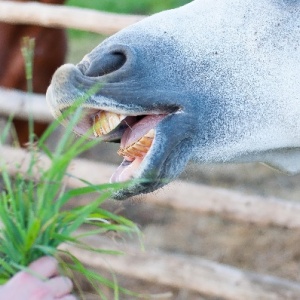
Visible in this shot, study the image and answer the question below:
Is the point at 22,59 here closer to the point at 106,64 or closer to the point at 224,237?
the point at 224,237

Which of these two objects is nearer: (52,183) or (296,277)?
(52,183)

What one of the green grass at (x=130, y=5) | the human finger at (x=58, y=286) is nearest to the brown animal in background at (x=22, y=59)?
the human finger at (x=58, y=286)

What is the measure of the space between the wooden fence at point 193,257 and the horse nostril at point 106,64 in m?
0.85

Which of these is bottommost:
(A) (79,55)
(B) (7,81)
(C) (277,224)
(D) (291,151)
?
(A) (79,55)

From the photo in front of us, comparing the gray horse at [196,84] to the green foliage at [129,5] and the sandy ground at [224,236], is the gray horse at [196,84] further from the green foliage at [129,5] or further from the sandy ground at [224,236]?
the green foliage at [129,5]

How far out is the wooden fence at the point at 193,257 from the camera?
2107 millimetres

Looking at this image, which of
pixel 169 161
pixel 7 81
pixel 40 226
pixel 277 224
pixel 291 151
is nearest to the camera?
pixel 40 226

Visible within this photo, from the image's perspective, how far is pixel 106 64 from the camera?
1.20 metres

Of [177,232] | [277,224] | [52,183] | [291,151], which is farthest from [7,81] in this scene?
[52,183]

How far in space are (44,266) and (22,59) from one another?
2.24m

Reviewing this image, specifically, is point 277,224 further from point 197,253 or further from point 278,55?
point 278,55

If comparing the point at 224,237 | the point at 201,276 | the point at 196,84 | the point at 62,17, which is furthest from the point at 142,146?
the point at 224,237

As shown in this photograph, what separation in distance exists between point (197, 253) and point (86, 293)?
0.54 m

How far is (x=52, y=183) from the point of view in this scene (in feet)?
2.90
